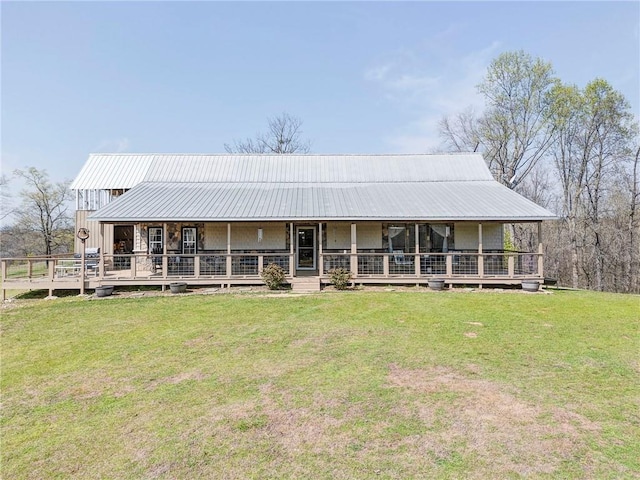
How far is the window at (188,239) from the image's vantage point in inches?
673

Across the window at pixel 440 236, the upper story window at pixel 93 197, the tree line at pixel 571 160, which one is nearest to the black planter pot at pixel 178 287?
the upper story window at pixel 93 197

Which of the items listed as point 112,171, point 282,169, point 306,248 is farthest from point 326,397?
point 112,171

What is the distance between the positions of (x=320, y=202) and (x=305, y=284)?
13.7 feet

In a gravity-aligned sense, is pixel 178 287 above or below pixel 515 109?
below

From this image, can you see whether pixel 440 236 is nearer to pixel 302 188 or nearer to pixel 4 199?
pixel 302 188

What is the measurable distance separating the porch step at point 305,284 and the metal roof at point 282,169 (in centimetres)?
744

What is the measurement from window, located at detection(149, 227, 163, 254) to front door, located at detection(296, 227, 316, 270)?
22.6ft

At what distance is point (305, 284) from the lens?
14.4 metres

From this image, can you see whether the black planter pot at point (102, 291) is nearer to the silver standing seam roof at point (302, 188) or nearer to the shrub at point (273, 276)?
the silver standing seam roof at point (302, 188)

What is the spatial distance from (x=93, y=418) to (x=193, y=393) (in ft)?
4.29

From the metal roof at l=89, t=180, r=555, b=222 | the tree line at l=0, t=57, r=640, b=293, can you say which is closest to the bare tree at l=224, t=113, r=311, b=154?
the tree line at l=0, t=57, r=640, b=293

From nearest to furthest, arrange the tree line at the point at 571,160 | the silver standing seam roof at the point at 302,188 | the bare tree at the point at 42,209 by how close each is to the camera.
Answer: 1. the silver standing seam roof at the point at 302,188
2. the tree line at the point at 571,160
3. the bare tree at the point at 42,209

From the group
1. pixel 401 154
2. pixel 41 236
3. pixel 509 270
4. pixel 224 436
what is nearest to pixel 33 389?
pixel 224 436

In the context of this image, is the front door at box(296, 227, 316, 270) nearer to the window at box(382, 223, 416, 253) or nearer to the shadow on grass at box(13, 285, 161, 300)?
the window at box(382, 223, 416, 253)
